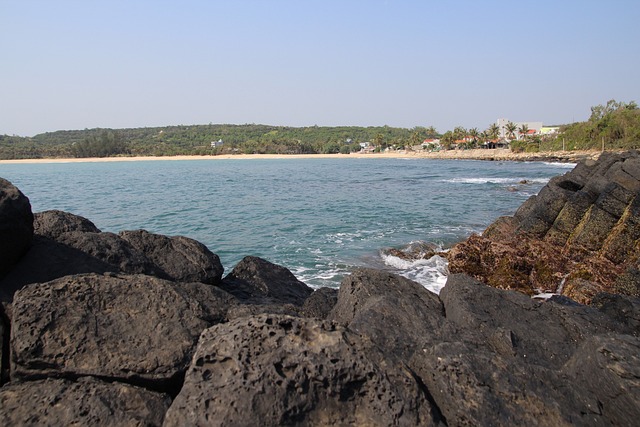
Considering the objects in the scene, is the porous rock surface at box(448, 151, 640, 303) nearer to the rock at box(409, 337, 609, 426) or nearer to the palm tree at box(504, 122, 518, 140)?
the rock at box(409, 337, 609, 426)

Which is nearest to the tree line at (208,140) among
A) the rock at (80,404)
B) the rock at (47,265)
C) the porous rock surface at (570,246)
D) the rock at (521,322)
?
the porous rock surface at (570,246)

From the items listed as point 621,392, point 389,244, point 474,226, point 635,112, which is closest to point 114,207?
point 389,244

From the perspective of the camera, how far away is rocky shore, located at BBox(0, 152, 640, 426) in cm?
271

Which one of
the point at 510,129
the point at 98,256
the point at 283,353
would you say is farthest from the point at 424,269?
the point at 510,129

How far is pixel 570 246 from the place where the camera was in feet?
38.6

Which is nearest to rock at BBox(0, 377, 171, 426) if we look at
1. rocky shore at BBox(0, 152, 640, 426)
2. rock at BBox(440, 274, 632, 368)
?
rocky shore at BBox(0, 152, 640, 426)

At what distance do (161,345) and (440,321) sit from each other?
8.42ft

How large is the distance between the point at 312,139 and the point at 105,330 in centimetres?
15582

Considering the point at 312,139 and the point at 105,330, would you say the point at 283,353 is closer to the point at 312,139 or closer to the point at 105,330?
the point at 105,330

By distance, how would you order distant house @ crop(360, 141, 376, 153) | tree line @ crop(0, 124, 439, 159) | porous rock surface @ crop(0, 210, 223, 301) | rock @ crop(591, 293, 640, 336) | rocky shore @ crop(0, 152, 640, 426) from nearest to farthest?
rocky shore @ crop(0, 152, 640, 426) → porous rock surface @ crop(0, 210, 223, 301) → rock @ crop(591, 293, 640, 336) → tree line @ crop(0, 124, 439, 159) → distant house @ crop(360, 141, 376, 153)

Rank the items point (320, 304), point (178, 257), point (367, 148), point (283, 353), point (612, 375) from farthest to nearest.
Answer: point (367, 148) < point (178, 257) < point (320, 304) < point (612, 375) < point (283, 353)

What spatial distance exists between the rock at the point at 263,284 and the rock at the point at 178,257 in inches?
13.9

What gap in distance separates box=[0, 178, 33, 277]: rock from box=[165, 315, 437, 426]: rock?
9.22 ft

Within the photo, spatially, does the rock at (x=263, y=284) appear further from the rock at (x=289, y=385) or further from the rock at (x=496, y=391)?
the rock at (x=496, y=391)
